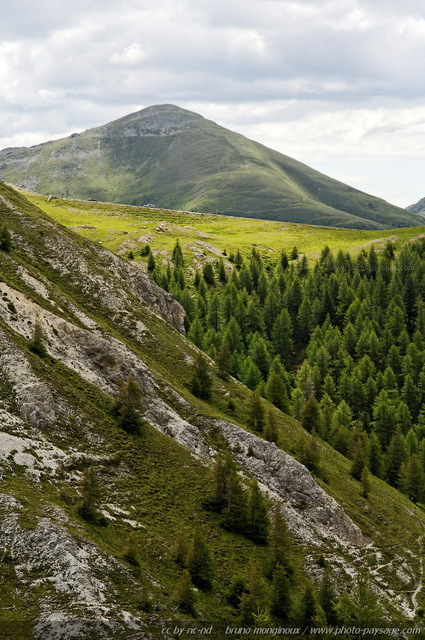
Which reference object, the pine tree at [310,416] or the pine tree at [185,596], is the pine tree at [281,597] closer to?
the pine tree at [185,596]

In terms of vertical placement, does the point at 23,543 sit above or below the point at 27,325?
below

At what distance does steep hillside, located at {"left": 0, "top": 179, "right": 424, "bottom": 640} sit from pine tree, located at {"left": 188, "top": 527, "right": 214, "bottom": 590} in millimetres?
1059

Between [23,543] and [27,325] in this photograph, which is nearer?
[23,543]

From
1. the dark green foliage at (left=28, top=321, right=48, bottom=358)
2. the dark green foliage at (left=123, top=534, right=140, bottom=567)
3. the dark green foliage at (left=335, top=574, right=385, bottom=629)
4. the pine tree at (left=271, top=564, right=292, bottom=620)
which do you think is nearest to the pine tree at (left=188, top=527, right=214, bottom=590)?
the dark green foliage at (left=123, top=534, right=140, bottom=567)

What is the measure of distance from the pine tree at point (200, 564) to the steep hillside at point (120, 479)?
A: 3.47 feet

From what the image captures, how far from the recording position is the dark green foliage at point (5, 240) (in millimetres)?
76444

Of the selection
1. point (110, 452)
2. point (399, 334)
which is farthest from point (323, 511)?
point (399, 334)

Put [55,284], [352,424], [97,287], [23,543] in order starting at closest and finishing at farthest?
[23,543] < [55,284] < [97,287] < [352,424]

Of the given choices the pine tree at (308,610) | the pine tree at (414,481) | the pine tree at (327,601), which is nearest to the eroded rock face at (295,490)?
the pine tree at (327,601)

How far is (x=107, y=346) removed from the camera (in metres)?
70.4

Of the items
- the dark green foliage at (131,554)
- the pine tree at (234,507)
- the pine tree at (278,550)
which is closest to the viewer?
the dark green foliage at (131,554)

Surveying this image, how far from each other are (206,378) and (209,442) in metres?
15.5

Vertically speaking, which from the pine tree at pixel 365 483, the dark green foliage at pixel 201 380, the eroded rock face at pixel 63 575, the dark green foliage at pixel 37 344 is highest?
the dark green foliage at pixel 37 344

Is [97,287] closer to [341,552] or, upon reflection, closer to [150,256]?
[341,552]
